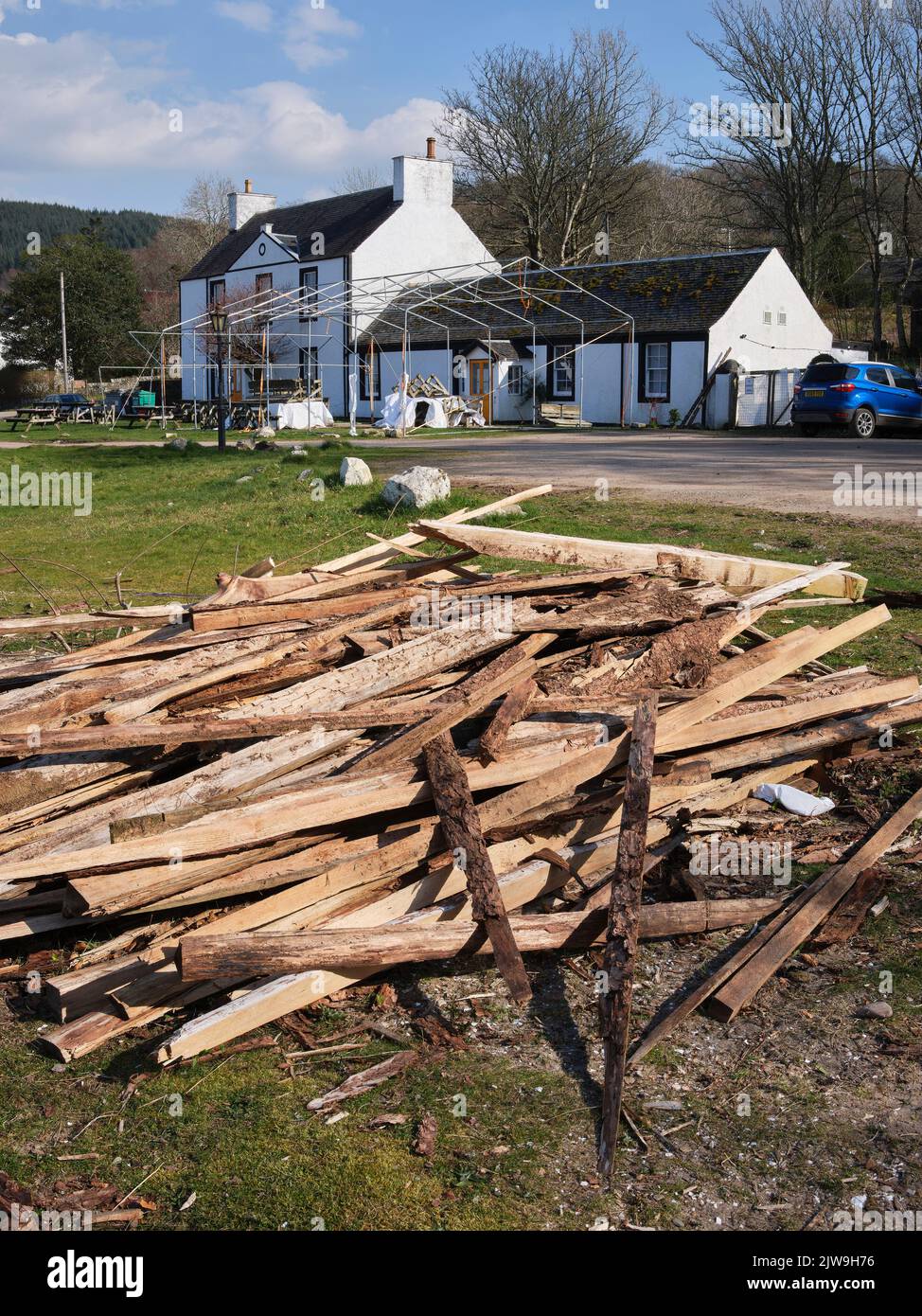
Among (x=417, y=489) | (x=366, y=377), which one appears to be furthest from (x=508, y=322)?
(x=417, y=489)

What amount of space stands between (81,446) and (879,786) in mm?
25364

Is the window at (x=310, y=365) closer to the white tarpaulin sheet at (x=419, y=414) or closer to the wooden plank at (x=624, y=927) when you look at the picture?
the white tarpaulin sheet at (x=419, y=414)

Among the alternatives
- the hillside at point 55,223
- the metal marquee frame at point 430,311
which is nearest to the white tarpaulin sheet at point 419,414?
the metal marquee frame at point 430,311

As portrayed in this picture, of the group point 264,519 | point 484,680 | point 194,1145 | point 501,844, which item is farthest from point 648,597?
point 264,519

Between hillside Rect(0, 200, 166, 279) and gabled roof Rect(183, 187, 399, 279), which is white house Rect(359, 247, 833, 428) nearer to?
gabled roof Rect(183, 187, 399, 279)

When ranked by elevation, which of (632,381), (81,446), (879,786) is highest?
(632,381)

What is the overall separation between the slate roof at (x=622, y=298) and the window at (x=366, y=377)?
1.03 m

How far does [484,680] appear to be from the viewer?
5.46 metres

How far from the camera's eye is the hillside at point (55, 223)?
131 m

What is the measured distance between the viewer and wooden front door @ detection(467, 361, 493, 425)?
39.8 m

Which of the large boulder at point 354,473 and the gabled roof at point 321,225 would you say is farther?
the gabled roof at point 321,225

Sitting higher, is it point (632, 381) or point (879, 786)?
point (632, 381)

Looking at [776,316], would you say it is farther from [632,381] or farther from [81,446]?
[81,446]
